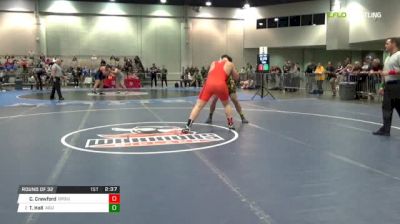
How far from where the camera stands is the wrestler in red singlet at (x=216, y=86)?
328 inches

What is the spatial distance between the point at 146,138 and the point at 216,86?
5.92ft

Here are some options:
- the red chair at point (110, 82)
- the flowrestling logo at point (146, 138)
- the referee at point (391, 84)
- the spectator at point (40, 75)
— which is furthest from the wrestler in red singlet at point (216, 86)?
the spectator at point (40, 75)

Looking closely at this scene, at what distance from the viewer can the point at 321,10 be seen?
30.9m

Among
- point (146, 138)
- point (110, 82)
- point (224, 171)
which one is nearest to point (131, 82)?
point (110, 82)

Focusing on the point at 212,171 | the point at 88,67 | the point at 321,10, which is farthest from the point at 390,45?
the point at 88,67

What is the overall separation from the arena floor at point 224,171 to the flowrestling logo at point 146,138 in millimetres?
21

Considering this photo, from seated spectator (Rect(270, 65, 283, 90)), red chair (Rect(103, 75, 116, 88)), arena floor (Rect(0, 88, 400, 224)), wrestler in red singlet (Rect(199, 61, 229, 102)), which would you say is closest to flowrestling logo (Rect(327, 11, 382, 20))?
seated spectator (Rect(270, 65, 283, 90))

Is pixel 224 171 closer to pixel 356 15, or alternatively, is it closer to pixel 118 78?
pixel 118 78

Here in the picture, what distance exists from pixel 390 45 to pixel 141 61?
27627mm

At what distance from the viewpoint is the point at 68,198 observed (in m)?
3.17

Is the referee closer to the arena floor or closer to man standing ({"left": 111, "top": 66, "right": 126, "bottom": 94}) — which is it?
the arena floor

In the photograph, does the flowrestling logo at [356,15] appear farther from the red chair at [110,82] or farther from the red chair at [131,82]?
the red chair at [110,82]

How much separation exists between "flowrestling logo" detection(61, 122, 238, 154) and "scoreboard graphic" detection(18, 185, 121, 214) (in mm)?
3020

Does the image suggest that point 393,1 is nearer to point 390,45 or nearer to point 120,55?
point 390,45
